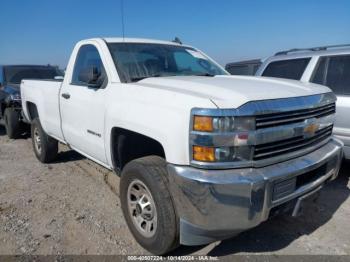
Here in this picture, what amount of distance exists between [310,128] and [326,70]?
2396mm

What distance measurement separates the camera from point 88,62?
408 cm

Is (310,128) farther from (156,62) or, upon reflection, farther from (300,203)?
(156,62)

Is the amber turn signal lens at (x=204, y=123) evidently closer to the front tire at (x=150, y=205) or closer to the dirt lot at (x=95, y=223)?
the front tire at (x=150, y=205)

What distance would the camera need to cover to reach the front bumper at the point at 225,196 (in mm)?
2273

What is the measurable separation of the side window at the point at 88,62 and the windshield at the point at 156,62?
0.71 feet

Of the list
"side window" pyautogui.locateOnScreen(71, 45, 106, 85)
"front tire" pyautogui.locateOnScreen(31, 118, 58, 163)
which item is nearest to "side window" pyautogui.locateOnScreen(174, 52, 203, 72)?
"side window" pyautogui.locateOnScreen(71, 45, 106, 85)

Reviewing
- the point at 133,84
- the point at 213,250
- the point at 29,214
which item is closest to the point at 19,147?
the point at 29,214

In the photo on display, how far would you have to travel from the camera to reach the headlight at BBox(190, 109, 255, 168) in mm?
2307

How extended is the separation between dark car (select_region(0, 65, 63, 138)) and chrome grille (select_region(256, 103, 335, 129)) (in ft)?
22.1

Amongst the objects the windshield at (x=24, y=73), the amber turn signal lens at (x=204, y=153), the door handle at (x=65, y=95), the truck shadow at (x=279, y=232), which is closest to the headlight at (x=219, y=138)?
the amber turn signal lens at (x=204, y=153)

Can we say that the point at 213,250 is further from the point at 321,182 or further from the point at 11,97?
the point at 11,97

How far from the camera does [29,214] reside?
Result: 378cm

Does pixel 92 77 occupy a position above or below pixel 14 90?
above

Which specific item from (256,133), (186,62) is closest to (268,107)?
(256,133)
